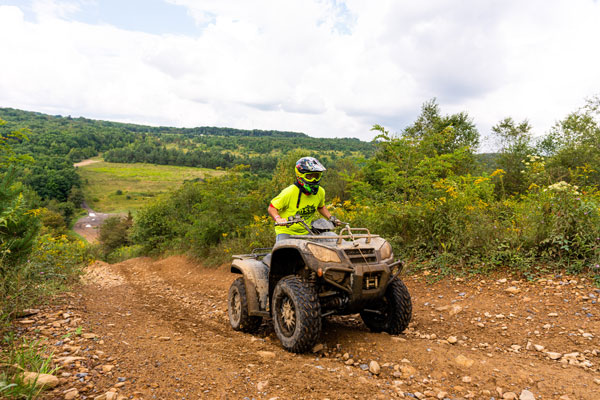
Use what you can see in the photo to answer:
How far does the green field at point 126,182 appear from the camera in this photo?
99500mm

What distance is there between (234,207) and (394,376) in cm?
1102

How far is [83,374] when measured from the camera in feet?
9.77

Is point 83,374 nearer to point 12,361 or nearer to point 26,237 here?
point 12,361

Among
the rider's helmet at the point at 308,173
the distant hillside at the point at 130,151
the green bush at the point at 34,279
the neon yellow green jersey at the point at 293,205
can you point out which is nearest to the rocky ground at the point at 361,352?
the green bush at the point at 34,279

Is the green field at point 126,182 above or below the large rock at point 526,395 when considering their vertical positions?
below

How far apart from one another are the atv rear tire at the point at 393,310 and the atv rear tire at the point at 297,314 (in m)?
0.88

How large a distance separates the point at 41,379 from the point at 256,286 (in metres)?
2.54

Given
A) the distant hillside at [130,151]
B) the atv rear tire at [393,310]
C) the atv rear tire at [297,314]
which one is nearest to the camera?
the atv rear tire at [297,314]

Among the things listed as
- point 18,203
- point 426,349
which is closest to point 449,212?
point 426,349

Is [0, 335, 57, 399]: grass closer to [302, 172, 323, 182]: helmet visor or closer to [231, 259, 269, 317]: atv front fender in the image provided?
[231, 259, 269, 317]: atv front fender

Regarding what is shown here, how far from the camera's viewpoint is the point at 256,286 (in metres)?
4.79

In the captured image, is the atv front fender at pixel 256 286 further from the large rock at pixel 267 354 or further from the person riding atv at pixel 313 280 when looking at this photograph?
the large rock at pixel 267 354

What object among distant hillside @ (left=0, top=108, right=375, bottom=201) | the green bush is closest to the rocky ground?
the green bush

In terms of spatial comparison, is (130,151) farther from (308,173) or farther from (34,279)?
(308,173)
